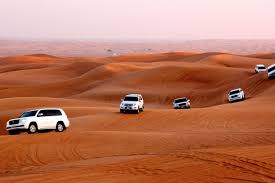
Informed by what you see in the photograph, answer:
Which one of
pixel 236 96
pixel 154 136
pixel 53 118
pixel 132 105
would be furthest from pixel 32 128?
pixel 236 96

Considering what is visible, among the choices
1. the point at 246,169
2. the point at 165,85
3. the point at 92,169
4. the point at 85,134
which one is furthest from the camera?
the point at 165,85

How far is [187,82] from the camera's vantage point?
204 ft

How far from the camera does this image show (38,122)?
2333cm

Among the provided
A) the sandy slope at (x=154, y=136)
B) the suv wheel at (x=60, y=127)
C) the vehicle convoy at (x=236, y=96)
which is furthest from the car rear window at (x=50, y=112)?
the vehicle convoy at (x=236, y=96)

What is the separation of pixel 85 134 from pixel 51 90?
43.3 meters

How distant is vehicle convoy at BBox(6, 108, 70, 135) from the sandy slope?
0.99m

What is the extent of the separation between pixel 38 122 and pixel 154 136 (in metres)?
5.27

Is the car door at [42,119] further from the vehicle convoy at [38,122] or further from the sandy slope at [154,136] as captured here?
the sandy slope at [154,136]

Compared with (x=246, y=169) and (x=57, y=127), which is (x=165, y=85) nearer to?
(x=57, y=127)

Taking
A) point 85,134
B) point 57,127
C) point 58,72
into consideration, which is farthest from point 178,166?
point 58,72

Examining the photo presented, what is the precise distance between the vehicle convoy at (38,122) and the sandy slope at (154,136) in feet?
3.26

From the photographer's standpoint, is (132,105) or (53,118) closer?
(53,118)

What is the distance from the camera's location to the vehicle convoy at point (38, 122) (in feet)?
75.7

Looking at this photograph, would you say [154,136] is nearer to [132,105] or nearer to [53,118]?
[53,118]
